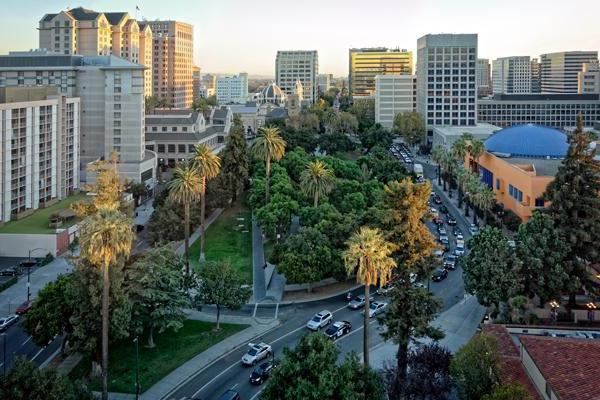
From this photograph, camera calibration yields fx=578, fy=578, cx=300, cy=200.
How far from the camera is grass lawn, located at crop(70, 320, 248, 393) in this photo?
4634 centimetres

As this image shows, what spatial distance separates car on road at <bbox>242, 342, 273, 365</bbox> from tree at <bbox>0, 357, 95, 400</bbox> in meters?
16.8

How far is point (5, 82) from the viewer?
12281 centimetres

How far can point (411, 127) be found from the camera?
177625 millimetres

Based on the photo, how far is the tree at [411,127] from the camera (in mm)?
178125

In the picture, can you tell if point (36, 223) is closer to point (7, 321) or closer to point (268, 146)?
point (7, 321)

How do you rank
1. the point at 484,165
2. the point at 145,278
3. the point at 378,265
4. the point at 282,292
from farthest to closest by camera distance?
the point at 484,165
the point at 282,292
the point at 145,278
the point at 378,265

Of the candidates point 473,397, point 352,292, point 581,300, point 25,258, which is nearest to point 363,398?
point 473,397

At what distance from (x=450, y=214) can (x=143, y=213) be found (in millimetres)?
55594

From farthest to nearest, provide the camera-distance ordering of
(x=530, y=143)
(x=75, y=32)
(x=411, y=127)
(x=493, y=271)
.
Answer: (x=75, y=32)
(x=411, y=127)
(x=530, y=143)
(x=493, y=271)

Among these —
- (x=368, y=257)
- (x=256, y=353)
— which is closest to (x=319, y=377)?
(x=368, y=257)

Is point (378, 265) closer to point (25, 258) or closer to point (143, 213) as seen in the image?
point (25, 258)

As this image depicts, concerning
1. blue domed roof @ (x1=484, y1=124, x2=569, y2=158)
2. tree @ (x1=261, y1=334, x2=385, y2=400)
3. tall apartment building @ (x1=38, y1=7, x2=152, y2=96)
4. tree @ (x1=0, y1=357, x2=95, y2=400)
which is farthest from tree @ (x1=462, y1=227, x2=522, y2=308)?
tall apartment building @ (x1=38, y1=7, x2=152, y2=96)

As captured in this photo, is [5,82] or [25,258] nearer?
[25,258]

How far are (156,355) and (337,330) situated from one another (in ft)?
53.9
